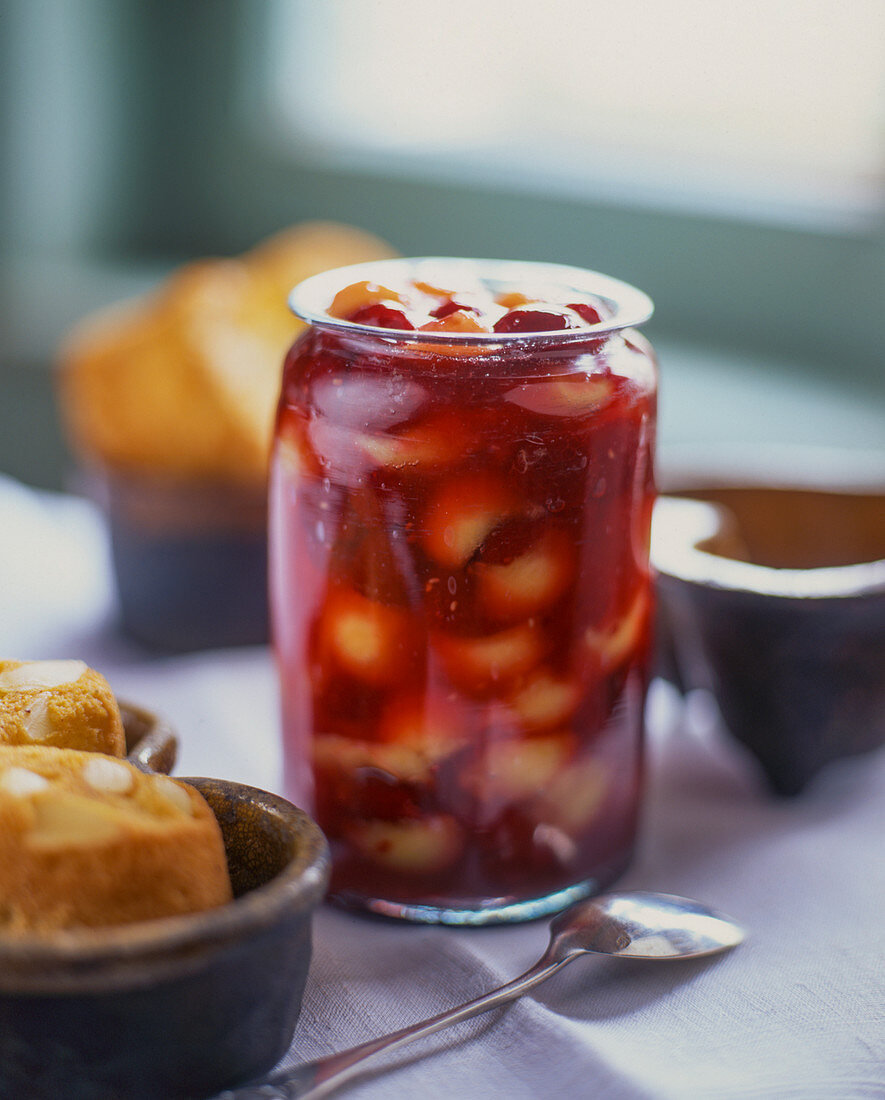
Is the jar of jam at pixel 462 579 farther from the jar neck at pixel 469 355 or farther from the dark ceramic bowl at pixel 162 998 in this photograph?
the dark ceramic bowl at pixel 162 998

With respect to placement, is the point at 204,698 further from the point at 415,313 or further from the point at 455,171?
the point at 455,171

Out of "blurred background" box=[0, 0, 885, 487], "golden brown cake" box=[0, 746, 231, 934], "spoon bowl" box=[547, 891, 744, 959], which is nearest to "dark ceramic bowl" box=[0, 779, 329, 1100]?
"golden brown cake" box=[0, 746, 231, 934]

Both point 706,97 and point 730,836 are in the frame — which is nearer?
point 730,836

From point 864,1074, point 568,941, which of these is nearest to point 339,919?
point 568,941

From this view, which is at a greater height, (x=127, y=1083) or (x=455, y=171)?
(x=455, y=171)

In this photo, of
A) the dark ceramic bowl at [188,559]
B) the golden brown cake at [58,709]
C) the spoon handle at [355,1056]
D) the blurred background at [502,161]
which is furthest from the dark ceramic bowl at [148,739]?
the blurred background at [502,161]

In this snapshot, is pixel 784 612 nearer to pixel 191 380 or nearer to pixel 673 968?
pixel 673 968
